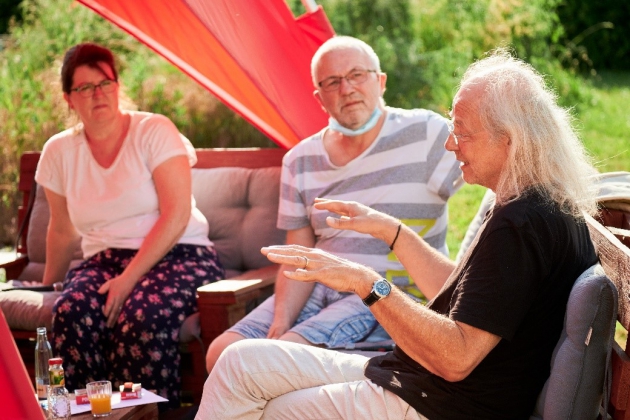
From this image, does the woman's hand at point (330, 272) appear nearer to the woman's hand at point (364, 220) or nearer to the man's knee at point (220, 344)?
the woman's hand at point (364, 220)

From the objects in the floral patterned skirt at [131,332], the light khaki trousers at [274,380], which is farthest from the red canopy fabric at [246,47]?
the light khaki trousers at [274,380]

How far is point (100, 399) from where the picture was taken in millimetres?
2936

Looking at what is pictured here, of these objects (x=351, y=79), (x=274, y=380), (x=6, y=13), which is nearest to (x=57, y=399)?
(x=274, y=380)

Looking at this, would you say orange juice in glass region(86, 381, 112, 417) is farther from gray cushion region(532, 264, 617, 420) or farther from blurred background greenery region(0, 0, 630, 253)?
blurred background greenery region(0, 0, 630, 253)

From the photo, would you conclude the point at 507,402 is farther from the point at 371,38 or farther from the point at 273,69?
the point at 371,38

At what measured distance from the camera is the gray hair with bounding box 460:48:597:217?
222 cm

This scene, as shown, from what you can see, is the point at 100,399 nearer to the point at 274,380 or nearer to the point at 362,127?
the point at 274,380

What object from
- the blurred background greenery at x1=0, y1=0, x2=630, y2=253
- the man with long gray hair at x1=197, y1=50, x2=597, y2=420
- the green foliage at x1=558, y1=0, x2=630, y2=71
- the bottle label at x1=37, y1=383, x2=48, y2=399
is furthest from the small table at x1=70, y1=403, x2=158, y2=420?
the green foliage at x1=558, y1=0, x2=630, y2=71

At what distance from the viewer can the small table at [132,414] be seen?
115 inches

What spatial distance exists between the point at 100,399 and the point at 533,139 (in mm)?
1654

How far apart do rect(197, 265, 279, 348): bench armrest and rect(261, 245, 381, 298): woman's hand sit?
144 centimetres

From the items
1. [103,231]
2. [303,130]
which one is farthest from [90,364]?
[303,130]

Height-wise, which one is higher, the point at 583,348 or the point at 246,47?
the point at 246,47

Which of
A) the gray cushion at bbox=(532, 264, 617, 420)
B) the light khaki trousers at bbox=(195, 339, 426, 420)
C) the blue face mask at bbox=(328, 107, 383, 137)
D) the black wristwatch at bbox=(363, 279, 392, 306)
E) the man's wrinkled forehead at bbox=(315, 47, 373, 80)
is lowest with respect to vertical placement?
the light khaki trousers at bbox=(195, 339, 426, 420)
